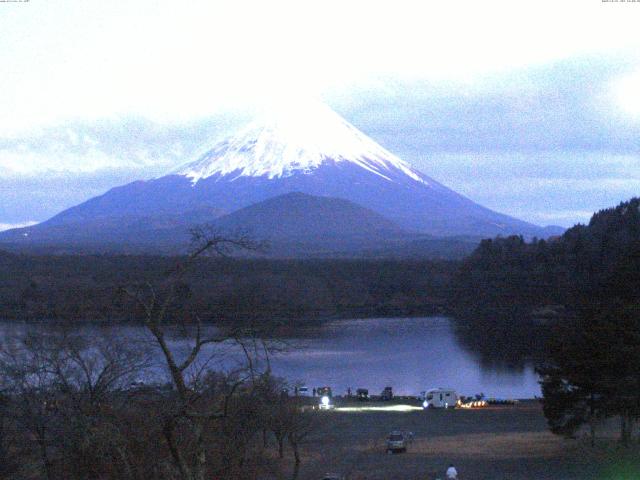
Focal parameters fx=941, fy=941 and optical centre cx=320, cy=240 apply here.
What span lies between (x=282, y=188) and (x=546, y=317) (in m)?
98.9

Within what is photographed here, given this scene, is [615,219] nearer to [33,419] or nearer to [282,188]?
[33,419]

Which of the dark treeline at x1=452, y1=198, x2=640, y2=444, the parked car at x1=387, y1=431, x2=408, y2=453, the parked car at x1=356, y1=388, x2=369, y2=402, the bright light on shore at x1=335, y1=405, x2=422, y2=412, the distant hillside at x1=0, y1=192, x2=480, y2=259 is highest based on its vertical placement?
the distant hillside at x1=0, y1=192, x2=480, y2=259

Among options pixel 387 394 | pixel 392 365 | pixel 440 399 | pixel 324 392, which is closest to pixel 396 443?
pixel 440 399

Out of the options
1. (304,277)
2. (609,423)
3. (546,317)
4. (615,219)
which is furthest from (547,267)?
(609,423)

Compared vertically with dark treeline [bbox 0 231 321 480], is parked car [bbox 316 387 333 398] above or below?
below

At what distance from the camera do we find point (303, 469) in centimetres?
1336

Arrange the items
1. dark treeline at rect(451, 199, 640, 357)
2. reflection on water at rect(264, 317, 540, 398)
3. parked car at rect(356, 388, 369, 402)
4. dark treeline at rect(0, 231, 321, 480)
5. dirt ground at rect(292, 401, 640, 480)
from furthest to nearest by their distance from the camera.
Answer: dark treeline at rect(451, 199, 640, 357) → reflection on water at rect(264, 317, 540, 398) → parked car at rect(356, 388, 369, 402) → dirt ground at rect(292, 401, 640, 480) → dark treeline at rect(0, 231, 321, 480)

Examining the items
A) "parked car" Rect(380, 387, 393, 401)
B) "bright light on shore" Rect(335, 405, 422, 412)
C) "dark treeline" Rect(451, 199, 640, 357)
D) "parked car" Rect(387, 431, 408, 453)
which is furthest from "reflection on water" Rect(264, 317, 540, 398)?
"parked car" Rect(387, 431, 408, 453)

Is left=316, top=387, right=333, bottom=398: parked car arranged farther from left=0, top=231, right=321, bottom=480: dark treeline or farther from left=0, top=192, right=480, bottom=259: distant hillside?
left=0, top=192, right=480, bottom=259: distant hillside

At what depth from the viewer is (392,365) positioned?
28.0 m

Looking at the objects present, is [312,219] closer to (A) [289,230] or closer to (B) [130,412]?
(A) [289,230]

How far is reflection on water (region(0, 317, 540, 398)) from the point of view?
23.8 meters

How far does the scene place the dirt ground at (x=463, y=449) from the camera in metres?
12.8

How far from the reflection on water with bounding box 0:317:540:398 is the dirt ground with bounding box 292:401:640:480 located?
335 centimetres
